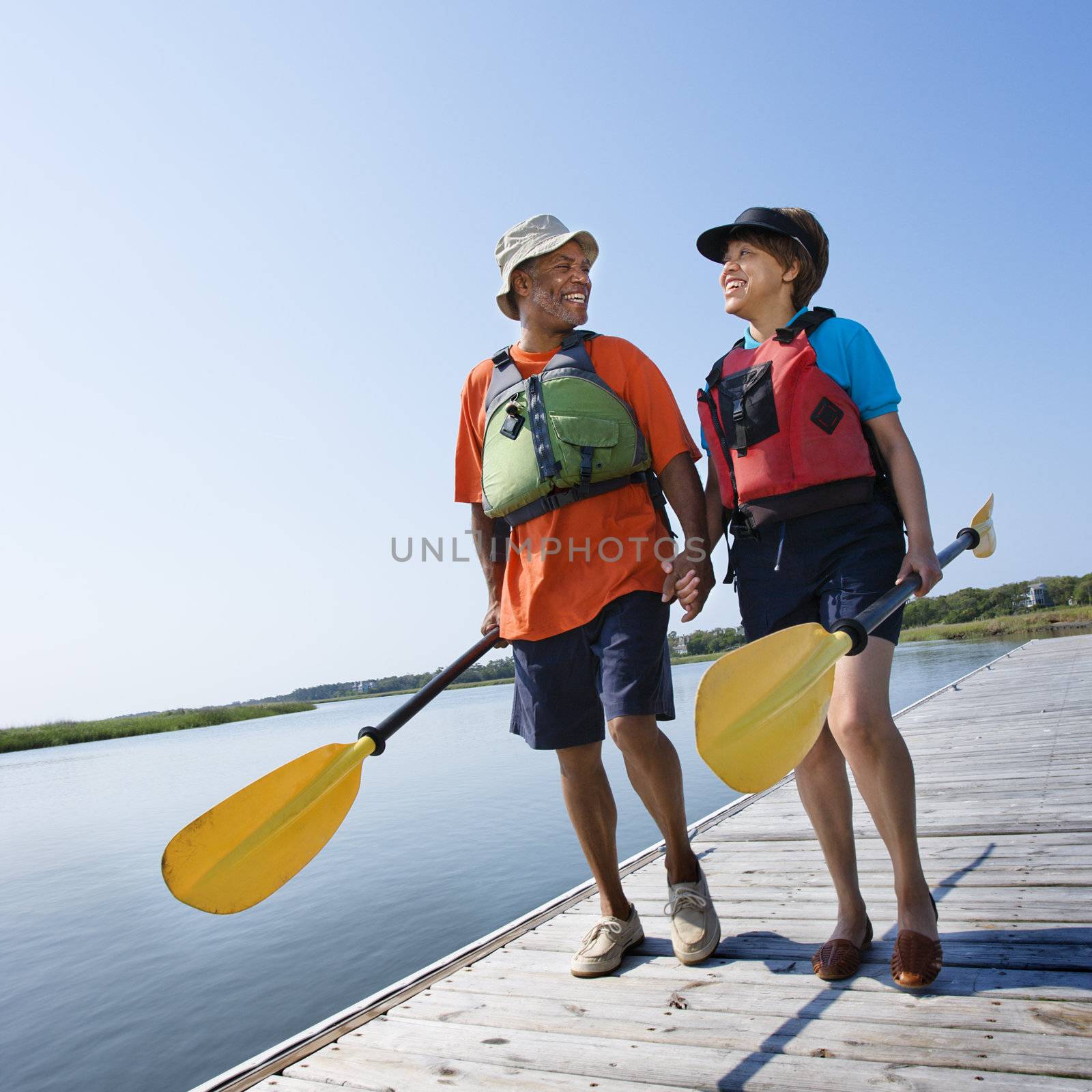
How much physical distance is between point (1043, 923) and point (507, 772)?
998 cm

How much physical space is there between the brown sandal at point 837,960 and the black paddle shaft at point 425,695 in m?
1.12

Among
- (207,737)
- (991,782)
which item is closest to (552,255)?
(991,782)

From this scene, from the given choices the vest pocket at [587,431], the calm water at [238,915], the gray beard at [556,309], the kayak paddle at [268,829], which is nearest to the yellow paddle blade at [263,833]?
the kayak paddle at [268,829]

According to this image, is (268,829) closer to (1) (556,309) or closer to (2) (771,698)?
(2) (771,698)

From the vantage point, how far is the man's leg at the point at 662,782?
2283mm

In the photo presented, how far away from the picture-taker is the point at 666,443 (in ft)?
8.25

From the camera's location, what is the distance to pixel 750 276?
7.79 ft

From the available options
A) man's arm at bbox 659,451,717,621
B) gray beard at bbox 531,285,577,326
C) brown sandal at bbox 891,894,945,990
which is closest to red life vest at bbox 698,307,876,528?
man's arm at bbox 659,451,717,621

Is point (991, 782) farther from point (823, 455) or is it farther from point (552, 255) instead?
point (552, 255)

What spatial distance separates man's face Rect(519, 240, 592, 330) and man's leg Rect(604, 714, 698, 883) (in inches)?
49.4

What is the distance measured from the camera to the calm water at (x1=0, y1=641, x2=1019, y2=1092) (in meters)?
4.14

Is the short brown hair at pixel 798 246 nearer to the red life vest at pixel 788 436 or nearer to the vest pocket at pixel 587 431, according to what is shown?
the red life vest at pixel 788 436

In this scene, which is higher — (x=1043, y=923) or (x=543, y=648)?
(x=543, y=648)

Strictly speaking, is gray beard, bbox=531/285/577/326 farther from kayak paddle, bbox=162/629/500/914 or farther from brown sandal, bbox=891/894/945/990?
brown sandal, bbox=891/894/945/990
